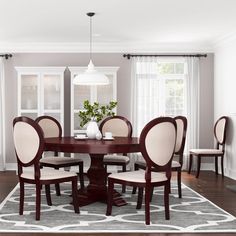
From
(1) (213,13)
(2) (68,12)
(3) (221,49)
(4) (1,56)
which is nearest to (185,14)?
(1) (213,13)

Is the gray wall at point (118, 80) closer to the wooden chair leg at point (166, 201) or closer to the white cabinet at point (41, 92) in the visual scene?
the white cabinet at point (41, 92)

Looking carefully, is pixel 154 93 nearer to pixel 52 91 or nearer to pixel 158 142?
pixel 52 91

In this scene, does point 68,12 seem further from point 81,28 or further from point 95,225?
point 95,225

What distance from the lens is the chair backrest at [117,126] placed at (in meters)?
6.23

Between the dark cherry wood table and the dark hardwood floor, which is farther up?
the dark cherry wood table

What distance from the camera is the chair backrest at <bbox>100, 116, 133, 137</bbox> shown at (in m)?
6.23

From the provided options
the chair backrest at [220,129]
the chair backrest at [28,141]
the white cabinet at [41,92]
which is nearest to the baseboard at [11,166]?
the white cabinet at [41,92]

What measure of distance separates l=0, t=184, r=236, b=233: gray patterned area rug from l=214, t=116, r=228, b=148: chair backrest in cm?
239

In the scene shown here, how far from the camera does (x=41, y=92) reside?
7812 mm

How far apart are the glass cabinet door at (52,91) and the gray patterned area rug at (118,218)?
111 inches

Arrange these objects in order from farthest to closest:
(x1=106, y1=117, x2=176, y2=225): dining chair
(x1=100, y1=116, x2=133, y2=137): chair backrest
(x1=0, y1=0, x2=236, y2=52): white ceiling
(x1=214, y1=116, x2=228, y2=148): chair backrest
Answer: (x1=214, y1=116, x2=228, y2=148): chair backrest < (x1=100, y1=116, x2=133, y2=137): chair backrest < (x1=0, y1=0, x2=236, y2=52): white ceiling < (x1=106, y1=117, x2=176, y2=225): dining chair

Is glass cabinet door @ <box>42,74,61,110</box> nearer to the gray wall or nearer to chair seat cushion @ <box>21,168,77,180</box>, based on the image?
the gray wall

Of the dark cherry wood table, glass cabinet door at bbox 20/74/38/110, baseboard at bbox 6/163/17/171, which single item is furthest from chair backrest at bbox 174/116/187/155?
baseboard at bbox 6/163/17/171

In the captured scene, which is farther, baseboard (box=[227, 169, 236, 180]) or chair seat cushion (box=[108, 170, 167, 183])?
baseboard (box=[227, 169, 236, 180])
